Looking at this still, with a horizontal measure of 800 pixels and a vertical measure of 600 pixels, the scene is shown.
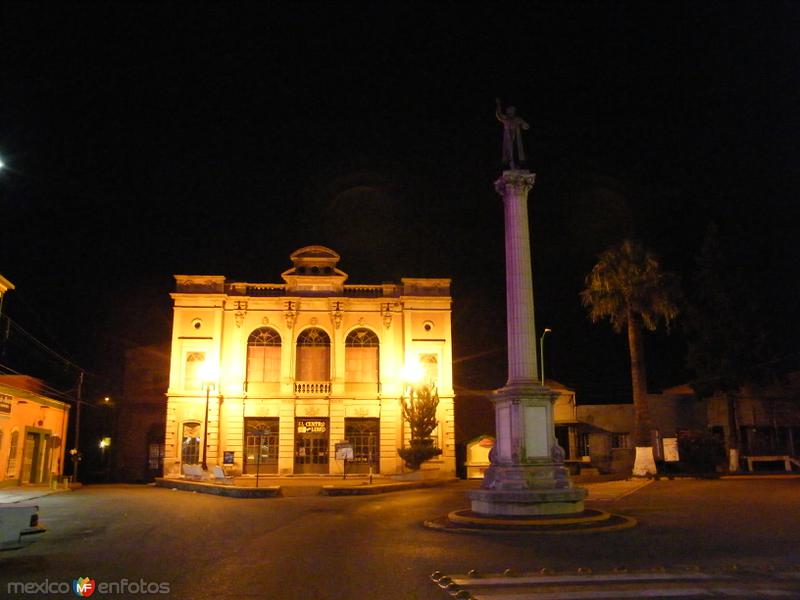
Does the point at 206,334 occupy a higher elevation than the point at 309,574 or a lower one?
A: higher

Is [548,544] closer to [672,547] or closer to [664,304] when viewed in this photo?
[672,547]

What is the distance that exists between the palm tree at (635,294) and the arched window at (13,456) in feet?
102

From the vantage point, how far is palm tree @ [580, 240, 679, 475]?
123ft

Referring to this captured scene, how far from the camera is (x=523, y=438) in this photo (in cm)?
1750

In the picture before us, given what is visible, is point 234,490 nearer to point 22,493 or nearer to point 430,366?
point 22,493

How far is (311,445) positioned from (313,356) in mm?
5641

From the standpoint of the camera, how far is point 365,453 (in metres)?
43.9

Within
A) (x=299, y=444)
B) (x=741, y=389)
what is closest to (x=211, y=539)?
(x=299, y=444)

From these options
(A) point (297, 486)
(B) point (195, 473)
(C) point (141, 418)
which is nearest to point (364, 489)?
(A) point (297, 486)

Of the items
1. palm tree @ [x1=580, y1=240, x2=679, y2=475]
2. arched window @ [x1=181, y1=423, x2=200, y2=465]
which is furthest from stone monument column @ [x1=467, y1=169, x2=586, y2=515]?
arched window @ [x1=181, y1=423, x2=200, y2=465]

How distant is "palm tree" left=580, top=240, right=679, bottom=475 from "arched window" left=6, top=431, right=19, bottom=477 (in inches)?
1226

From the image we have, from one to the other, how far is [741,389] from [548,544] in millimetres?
35411

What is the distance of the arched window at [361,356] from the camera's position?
147 ft

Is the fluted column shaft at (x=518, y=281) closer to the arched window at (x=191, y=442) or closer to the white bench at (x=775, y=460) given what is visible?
the white bench at (x=775, y=460)
